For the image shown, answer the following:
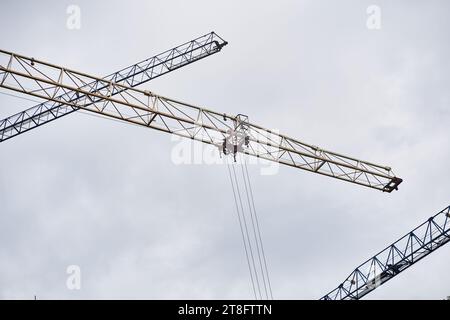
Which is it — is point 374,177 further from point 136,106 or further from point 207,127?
point 136,106

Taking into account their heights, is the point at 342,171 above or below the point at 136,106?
below

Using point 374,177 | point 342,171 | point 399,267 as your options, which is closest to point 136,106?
point 342,171

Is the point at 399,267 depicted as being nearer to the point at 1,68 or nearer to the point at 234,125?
the point at 234,125

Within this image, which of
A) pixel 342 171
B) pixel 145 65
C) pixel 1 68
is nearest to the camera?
pixel 1 68
